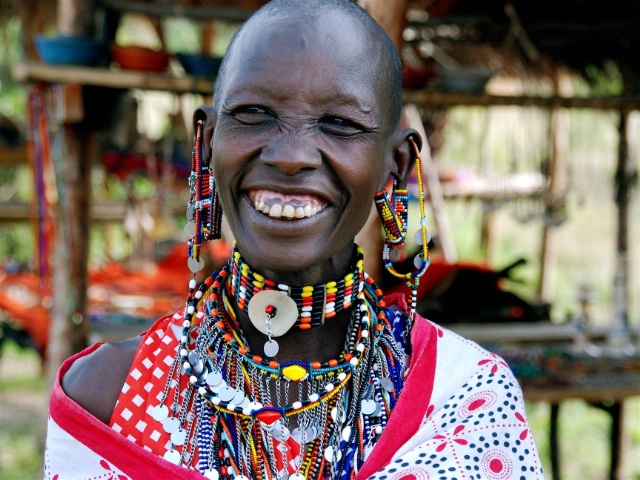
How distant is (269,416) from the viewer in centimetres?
155

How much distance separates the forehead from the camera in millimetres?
1406

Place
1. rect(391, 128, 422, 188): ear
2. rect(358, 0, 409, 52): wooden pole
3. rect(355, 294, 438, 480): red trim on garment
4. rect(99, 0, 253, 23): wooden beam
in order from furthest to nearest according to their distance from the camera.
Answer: rect(99, 0, 253, 23): wooden beam → rect(358, 0, 409, 52): wooden pole → rect(391, 128, 422, 188): ear → rect(355, 294, 438, 480): red trim on garment

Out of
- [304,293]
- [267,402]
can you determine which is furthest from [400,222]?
[267,402]

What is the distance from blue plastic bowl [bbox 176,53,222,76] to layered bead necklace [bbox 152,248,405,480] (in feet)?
9.23

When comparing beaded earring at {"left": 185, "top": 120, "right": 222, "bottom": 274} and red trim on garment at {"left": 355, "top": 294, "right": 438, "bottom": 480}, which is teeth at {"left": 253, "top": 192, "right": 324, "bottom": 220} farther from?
red trim on garment at {"left": 355, "top": 294, "right": 438, "bottom": 480}

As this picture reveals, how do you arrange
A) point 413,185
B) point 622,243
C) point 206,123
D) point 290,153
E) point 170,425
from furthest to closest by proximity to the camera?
point 413,185 → point 622,243 → point 206,123 → point 170,425 → point 290,153

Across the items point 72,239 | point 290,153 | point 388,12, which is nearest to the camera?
point 290,153

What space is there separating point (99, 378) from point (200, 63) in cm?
303

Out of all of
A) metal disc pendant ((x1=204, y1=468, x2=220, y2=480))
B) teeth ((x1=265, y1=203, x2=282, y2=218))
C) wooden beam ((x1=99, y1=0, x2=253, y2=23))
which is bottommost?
metal disc pendant ((x1=204, y1=468, x2=220, y2=480))

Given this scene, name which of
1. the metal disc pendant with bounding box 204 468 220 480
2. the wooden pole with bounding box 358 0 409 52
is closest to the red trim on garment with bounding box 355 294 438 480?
the metal disc pendant with bounding box 204 468 220 480

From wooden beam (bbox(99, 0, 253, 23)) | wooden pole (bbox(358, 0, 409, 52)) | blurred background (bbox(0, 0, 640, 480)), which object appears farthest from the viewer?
wooden beam (bbox(99, 0, 253, 23))

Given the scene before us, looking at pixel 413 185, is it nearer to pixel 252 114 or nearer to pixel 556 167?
pixel 556 167

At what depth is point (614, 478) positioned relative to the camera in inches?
202

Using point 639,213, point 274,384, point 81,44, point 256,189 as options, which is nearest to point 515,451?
point 274,384
